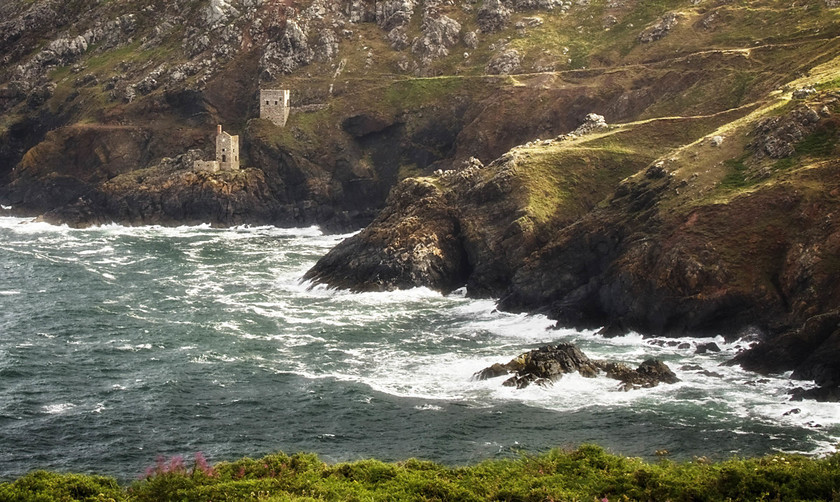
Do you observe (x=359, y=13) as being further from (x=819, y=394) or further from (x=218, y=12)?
(x=819, y=394)

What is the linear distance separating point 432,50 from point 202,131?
1401 inches

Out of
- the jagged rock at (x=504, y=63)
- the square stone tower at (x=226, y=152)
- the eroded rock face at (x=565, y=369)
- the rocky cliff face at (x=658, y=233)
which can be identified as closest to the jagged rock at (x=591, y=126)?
the rocky cliff face at (x=658, y=233)

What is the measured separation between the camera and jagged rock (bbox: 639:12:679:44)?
126m

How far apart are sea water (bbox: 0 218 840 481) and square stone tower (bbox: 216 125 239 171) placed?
44.1 meters

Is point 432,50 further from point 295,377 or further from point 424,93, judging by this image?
point 295,377

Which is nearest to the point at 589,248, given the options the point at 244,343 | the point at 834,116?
the point at 834,116

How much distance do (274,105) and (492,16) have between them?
116 ft

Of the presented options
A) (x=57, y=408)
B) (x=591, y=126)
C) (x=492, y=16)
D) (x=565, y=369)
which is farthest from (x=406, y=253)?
(x=492, y=16)

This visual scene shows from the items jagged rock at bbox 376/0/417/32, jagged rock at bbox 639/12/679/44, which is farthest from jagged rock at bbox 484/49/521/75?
jagged rock at bbox 376/0/417/32

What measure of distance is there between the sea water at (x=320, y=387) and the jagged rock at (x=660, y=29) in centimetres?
6288

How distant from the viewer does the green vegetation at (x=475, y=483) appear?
100.0 ft

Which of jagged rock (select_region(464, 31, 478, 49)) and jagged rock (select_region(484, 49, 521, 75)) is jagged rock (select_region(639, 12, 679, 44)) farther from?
jagged rock (select_region(464, 31, 478, 49))

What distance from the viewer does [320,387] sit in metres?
55.2

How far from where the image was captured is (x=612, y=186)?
85.8 m
